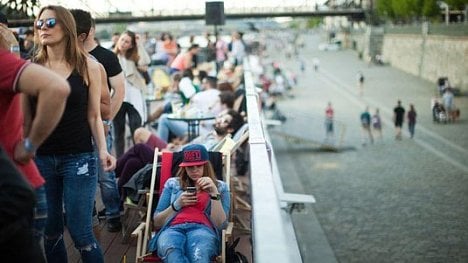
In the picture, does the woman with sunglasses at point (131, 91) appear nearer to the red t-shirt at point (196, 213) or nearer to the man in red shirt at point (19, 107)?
the red t-shirt at point (196, 213)

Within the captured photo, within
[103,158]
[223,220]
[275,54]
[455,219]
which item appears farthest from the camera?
[275,54]

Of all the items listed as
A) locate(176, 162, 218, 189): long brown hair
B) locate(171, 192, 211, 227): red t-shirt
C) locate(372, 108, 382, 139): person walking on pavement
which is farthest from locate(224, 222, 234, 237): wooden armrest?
locate(372, 108, 382, 139): person walking on pavement

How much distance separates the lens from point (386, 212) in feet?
50.1

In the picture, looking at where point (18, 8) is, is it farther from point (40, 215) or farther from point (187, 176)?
point (40, 215)

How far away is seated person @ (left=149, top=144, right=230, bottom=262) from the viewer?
432 cm

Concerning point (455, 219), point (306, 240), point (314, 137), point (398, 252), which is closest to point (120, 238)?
point (306, 240)

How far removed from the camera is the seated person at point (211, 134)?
270 inches

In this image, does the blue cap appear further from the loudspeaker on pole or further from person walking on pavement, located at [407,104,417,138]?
person walking on pavement, located at [407,104,417,138]

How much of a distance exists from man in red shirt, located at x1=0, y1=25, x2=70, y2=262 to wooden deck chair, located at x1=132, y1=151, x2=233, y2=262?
1775mm

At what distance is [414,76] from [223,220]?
160ft

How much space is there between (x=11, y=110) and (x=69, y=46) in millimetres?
801

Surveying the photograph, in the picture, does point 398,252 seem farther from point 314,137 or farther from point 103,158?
point 314,137

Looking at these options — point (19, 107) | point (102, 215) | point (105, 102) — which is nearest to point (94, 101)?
point (105, 102)

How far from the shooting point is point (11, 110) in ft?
8.68
